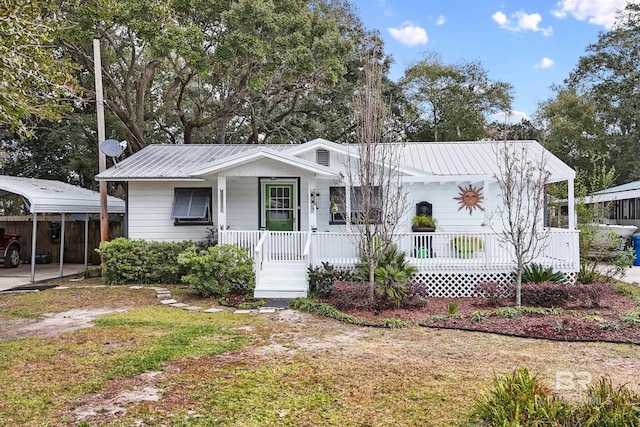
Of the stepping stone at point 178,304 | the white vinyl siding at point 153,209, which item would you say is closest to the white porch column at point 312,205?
the white vinyl siding at point 153,209

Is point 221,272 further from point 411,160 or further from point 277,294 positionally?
point 411,160

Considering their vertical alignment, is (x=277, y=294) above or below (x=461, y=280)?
below

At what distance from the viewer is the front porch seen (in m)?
10.4

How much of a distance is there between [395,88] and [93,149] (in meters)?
15.4

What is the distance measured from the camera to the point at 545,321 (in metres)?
7.69

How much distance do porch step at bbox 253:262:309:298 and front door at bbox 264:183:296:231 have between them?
7.23 feet

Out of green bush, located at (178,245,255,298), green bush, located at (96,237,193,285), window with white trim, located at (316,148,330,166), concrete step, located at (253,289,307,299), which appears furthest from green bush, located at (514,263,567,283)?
green bush, located at (96,237,193,285)

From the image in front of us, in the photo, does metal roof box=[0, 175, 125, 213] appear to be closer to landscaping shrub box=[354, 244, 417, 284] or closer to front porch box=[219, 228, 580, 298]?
front porch box=[219, 228, 580, 298]

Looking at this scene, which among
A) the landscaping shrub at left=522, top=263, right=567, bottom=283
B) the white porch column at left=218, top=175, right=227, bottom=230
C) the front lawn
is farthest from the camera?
the white porch column at left=218, top=175, right=227, bottom=230

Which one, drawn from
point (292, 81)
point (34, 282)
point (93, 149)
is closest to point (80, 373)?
point (34, 282)

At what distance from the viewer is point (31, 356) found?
19.5 ft

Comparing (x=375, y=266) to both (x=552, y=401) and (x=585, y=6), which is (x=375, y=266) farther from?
(x=585, y=6)

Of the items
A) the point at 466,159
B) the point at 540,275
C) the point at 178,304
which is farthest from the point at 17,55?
the point at 466,159

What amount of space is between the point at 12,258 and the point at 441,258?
14552 mm
